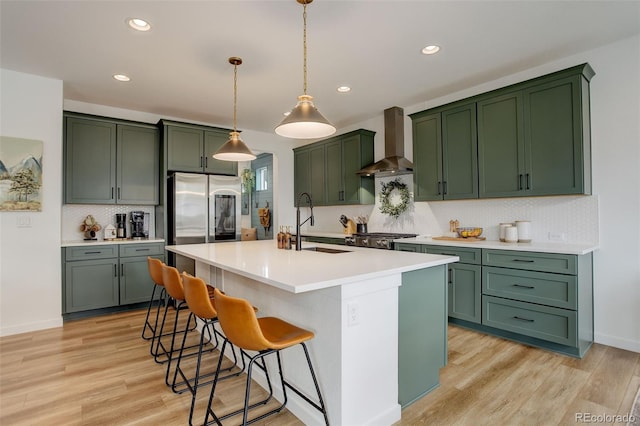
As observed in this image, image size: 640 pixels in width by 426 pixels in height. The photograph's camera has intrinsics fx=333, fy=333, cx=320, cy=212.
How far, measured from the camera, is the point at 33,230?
143 inches

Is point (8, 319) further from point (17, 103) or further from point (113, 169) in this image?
point (17, 103)

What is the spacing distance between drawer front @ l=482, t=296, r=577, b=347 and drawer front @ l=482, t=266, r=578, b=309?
0.06 meters

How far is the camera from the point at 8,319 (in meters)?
3.50

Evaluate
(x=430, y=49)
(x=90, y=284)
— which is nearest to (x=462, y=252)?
(x=430, y=49)

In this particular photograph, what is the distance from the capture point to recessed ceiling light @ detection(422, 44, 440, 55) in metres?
3.02

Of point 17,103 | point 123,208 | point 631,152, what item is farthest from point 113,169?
point 631,152

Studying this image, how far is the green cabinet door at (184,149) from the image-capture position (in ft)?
15.3

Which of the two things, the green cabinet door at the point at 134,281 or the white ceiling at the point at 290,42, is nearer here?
the white ceiling at the point at 290,42

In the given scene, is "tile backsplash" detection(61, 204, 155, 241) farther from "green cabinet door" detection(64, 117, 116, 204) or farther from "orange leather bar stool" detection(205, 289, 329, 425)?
"orange leather bar stool" detection(205, 289, 329, 425)

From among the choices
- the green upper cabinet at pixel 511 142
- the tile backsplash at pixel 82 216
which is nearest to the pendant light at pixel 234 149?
the green upper cabinet at pixel 511 142

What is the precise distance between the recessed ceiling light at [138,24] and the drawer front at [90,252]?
2.70m

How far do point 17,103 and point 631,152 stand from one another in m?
6.03

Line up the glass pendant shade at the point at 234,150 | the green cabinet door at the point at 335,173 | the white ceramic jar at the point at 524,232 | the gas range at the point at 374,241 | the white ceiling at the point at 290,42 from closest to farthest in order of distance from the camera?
the white ceiling at the point at 290,42 < the glass pendant shade at the point at 234,150 < the white ceramic jar at the point at 524,232 < the gas range at the point at 374,241 < the green cabinet door at the point at 335,173

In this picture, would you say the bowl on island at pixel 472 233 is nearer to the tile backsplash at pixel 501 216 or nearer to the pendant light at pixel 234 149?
the tile backsplash at pixel 501 216
